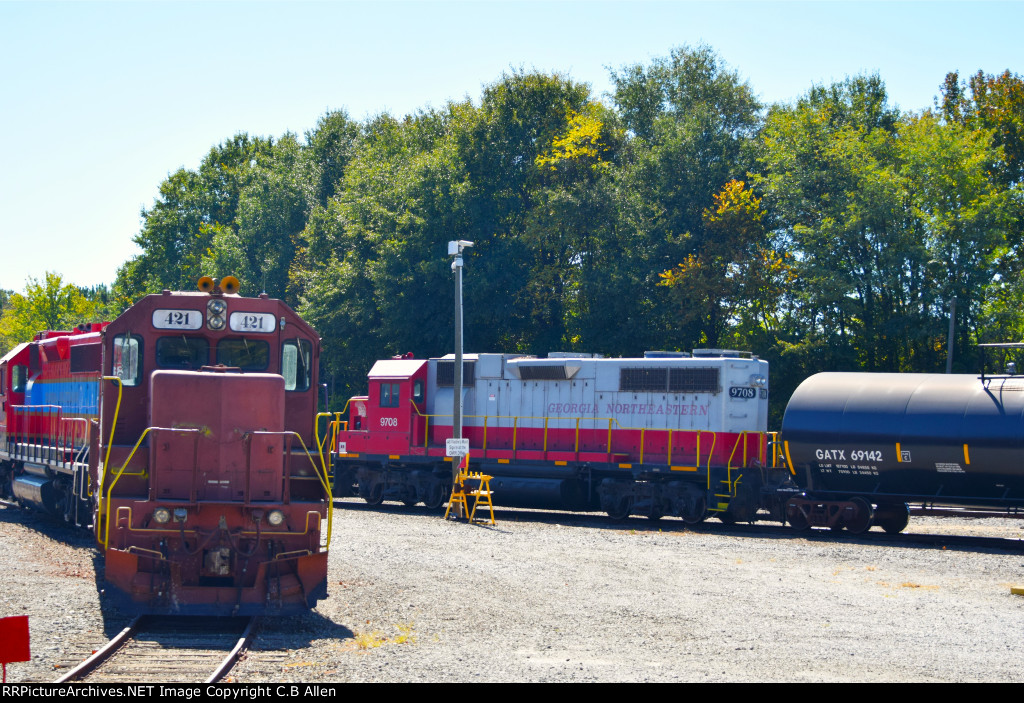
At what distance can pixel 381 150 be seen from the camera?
49.7 metres

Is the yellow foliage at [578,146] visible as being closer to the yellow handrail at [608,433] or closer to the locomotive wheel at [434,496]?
the yellow handrail at [608,433]

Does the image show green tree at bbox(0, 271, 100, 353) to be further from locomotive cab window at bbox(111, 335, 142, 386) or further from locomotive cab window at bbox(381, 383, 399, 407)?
locomotive cab window at bbox(111, 335, 142, 386)

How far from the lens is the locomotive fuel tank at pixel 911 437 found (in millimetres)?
18938

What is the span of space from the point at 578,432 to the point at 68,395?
1182 cm

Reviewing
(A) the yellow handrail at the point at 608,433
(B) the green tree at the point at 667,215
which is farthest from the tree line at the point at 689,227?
(A) the yellow handrail at the point at 608,433

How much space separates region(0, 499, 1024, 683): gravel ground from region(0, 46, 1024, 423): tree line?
52.6 feet

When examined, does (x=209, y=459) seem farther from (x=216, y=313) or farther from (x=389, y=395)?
(x=389, y=395)

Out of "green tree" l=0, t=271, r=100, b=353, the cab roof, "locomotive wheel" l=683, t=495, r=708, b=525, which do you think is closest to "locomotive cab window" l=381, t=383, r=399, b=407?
the cab roof

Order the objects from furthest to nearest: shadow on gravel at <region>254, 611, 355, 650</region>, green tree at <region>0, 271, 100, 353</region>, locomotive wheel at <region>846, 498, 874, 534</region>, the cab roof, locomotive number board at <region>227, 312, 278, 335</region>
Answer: green tree at <region>0, 271, 100, 353</region> → the cab roof → locomotive wheel at <region>846, 498, 874, 534</region> → locomotive number board at <region>227, 312, 278, 335</region> → shadow on gravel at <region>254, 611, 355, 650</region>

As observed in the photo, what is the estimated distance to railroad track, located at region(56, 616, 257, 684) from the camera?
322 inches

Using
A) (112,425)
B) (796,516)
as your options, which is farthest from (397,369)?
(112,425)
